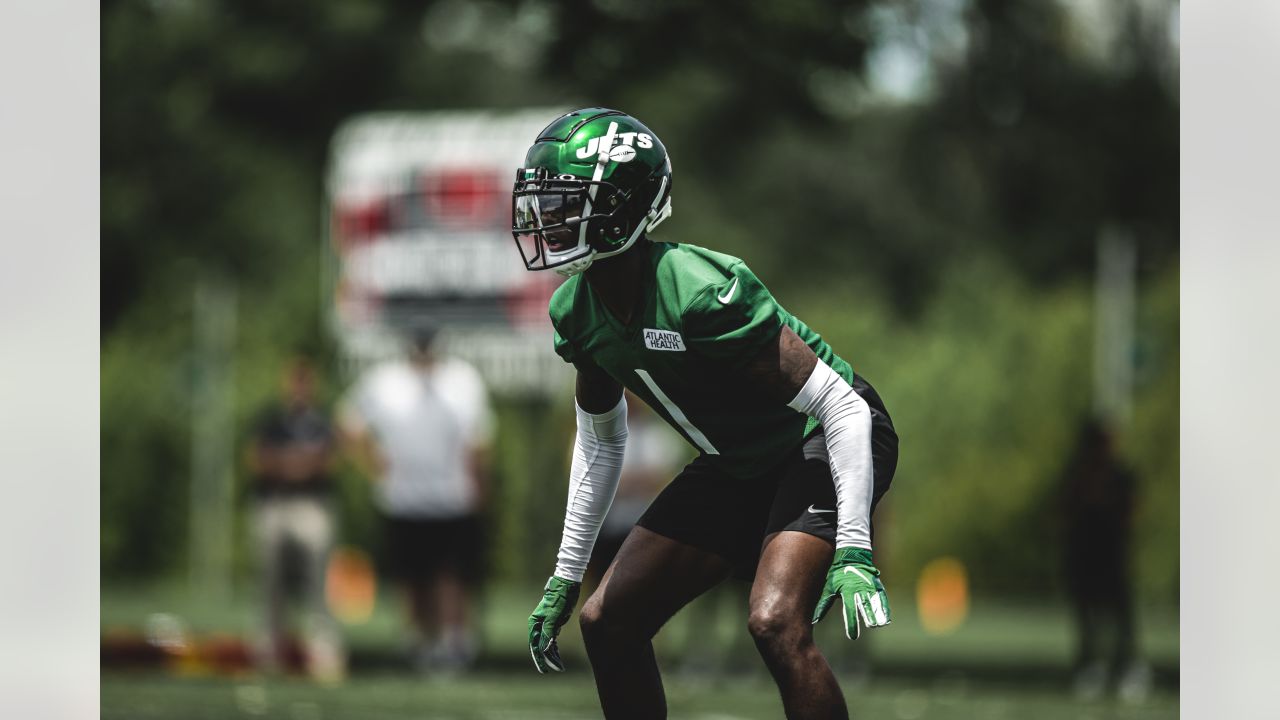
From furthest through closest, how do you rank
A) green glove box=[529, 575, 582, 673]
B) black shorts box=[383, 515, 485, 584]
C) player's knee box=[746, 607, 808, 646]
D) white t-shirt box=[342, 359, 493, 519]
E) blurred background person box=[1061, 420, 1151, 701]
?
1. blurred background person box=[1061, 420, 1151, 701]
2. black shorts box=[383, 515, 485, 584]
3. white t-shirt box=[342, 359, 493, 519]
4. green glove box=[529, 575, 582, 673]
5. player's knee box=[746, 607, 808, 646]

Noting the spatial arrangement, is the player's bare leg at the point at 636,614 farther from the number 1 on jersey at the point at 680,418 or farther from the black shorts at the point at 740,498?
the number 1 on jersey at the point at 680,418

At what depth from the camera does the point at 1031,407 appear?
24.3 meters

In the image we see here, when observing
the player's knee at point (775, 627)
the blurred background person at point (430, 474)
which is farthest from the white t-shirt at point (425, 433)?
the player's knee at point (775, 627)

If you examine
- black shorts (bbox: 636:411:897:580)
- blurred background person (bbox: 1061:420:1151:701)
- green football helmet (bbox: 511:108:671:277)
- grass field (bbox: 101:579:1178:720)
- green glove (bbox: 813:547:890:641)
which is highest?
green football helmet (bbox: 511:108:671:277)

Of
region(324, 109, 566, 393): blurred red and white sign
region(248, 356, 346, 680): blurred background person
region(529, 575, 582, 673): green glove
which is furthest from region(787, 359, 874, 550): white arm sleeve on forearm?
region(324, 109, 566, 393): blurred red and white sign

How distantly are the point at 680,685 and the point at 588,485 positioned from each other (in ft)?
Answer: 23.9

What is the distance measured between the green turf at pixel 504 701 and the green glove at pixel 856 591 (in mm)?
5296

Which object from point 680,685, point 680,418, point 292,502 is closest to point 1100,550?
point 680,685

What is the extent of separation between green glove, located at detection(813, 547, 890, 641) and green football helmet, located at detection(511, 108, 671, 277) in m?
1.11

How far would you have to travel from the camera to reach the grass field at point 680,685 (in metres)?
10.9

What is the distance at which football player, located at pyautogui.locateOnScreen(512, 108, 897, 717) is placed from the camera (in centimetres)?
548

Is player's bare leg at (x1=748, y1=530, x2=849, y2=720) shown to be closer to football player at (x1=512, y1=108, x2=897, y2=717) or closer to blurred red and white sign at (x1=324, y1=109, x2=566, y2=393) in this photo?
football player at (x1=512, y1=108, x2=897, y2=717)
